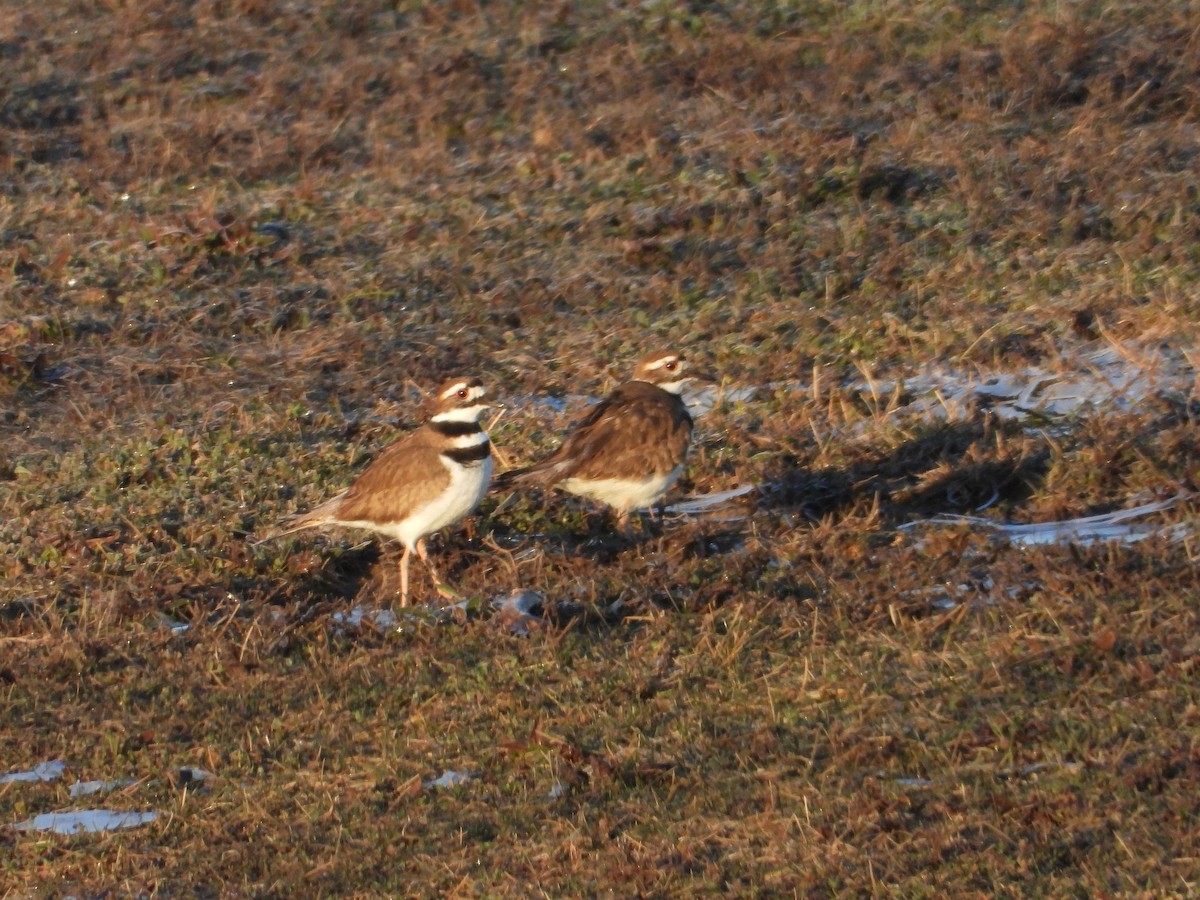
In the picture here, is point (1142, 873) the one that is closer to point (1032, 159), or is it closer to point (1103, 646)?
point (1103, 646)

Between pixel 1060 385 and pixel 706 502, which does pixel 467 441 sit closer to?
pixel 706 502

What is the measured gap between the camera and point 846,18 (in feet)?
55.6

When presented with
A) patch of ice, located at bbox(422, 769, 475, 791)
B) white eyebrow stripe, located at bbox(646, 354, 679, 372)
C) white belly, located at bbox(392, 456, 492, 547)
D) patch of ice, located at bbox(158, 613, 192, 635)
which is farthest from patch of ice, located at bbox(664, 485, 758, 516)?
patch of ice, located at bbox(422, 769, 475, 791)

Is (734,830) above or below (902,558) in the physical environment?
above

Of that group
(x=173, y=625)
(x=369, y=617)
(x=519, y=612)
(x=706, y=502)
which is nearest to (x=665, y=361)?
(x=706, y=502)

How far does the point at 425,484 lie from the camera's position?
8.82 m

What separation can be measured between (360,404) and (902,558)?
13.6ft

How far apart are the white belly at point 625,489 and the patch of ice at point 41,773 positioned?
10.3 ft

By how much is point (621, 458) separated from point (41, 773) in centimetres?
335

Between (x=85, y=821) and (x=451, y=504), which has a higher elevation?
(x=85, y=821)

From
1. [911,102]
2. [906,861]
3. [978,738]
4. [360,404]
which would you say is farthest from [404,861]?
[911,102]

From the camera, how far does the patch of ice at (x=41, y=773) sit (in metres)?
7.28

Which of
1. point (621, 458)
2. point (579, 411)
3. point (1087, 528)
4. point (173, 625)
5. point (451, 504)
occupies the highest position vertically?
point (451, 504)

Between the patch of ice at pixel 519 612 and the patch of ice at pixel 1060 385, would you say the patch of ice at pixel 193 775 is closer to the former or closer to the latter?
the patch of ice at pixel 519 612
